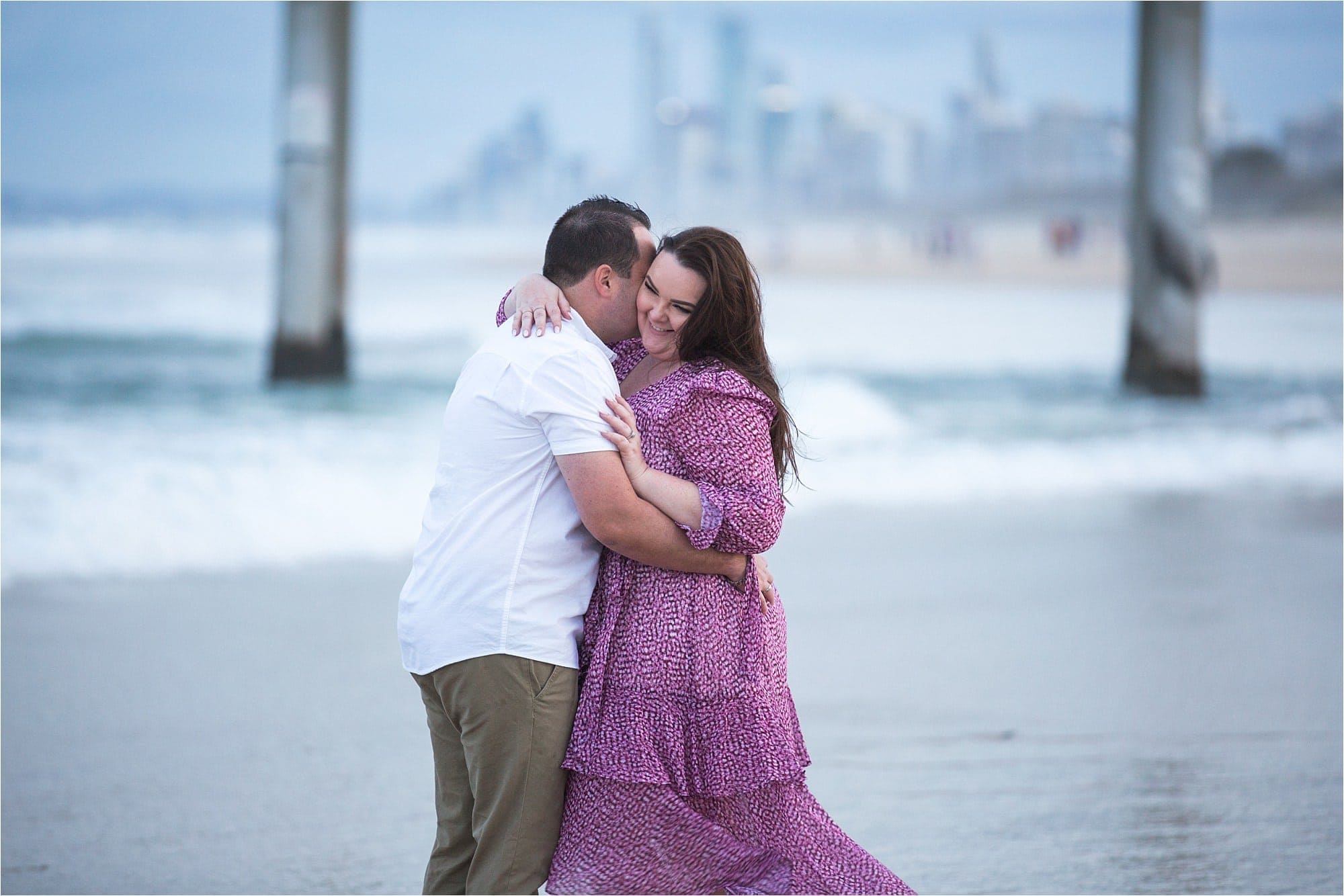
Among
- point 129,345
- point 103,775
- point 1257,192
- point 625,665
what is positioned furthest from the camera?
point 1257,192

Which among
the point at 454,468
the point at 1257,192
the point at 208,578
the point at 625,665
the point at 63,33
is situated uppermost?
the point at 63,33

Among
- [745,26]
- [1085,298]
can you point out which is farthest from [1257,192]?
[745,26]

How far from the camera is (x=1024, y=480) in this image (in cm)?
955

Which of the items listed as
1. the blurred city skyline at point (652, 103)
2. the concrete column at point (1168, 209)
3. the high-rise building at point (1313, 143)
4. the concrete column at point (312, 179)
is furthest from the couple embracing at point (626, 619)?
the high-rise building at point (1313, 143)

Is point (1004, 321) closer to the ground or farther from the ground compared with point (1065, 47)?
closer to the ground

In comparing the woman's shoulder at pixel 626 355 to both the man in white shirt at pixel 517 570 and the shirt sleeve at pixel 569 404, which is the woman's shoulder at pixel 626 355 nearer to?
the man in white shirt at pixel 517 570

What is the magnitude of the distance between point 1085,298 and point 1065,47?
3663 mm

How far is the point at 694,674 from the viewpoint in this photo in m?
2.12

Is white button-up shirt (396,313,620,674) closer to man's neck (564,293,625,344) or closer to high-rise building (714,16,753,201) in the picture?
man's neck (564,293,625,344)

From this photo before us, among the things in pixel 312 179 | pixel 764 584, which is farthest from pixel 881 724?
pixel 312 179

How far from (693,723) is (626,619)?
0.66 ft

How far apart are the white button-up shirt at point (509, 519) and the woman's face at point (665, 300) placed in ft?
0.35

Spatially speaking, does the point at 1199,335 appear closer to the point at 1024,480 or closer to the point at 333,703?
the point at 1024,480

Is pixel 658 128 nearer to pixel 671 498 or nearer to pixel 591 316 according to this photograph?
pixel 591 316
